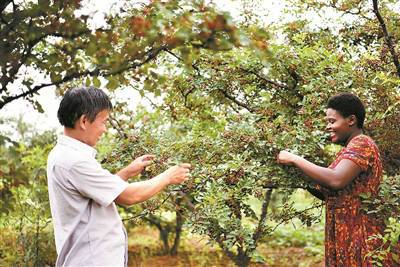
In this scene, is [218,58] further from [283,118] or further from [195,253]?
[195,253]

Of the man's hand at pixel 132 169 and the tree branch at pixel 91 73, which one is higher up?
the tree branch at pixel 91 73

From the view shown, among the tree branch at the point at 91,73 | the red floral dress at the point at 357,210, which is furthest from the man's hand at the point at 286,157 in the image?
the tree branch at the point at 91,73

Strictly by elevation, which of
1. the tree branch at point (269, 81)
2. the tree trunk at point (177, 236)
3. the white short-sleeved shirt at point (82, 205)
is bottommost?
the white short-sleeved shirt at point (82, 205)

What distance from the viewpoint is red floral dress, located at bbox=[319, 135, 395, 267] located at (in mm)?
3023

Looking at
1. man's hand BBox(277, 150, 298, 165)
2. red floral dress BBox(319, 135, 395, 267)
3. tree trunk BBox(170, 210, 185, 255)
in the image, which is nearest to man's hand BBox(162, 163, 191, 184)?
man's hand BBox(277, 150, 298, 165)

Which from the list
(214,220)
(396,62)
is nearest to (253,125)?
(214,220)

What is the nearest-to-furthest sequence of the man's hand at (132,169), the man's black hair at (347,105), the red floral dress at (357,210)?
the man's hand at (132,169)
the red floral dress at (357,210)
the man's black hair at (347,105)

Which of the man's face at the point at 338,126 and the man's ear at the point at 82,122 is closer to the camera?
the man's ear at the point at 82,122

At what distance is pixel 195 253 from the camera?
24.9 feet

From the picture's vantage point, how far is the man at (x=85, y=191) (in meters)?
2.27

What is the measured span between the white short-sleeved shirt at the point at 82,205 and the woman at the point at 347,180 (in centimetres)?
106

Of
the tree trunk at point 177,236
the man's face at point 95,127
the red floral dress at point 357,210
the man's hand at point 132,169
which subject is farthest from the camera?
the tree trunk at point 177,236

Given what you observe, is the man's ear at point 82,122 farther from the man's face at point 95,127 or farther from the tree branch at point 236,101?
the tree branch at point 236,101

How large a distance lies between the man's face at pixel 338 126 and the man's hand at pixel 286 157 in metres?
0.34
